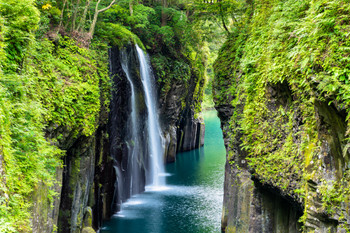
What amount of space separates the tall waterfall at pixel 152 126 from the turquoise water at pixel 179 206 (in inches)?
40.9

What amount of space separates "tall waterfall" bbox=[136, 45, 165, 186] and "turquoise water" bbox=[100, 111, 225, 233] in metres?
1.04

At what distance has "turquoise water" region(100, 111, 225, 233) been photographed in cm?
1705

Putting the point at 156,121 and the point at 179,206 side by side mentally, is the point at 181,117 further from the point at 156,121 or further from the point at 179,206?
the point at 179,206

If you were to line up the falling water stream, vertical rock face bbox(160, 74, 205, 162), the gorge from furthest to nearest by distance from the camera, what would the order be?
vertical rock face bbox(160, 74, 205, 162) < the falling water stream < the gorge

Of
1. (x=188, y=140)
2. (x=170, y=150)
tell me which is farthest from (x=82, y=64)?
(x=188, y=140)

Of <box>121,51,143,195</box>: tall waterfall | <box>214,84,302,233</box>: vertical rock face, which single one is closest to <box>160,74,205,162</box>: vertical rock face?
<box>121,51,143,195</box>: tall waterfall

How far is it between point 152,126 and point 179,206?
7498 mm

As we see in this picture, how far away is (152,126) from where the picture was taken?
2566 centimetres

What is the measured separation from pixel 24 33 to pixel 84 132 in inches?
166

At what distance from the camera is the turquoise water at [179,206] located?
17.0m

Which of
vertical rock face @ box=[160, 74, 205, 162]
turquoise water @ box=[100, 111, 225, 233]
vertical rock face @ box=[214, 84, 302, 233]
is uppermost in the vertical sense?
vertical rock face @ box=[160, 74, 205, 162]

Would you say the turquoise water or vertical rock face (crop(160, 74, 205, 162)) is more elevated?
vertical rock face (crop(160, 74, 205, 162))

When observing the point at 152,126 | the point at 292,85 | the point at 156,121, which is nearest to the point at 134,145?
the point at 152,126

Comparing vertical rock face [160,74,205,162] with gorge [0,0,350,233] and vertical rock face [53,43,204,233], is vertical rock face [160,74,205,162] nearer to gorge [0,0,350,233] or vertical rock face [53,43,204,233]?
vertical rock face [53,43,204,233]
